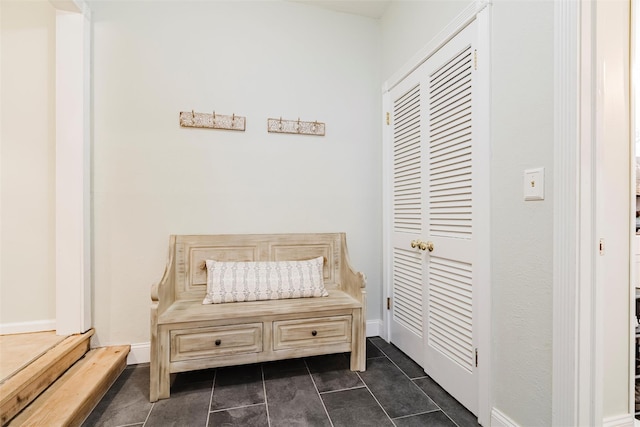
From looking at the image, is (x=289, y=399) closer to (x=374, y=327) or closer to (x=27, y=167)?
(x=374, y=327)

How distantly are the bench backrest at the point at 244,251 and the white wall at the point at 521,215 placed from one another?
1.22 meters

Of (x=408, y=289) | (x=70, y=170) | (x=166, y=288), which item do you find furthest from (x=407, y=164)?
(x=70, y=170)

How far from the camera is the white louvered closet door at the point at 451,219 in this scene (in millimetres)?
1615

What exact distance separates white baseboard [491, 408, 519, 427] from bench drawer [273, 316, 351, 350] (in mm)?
842

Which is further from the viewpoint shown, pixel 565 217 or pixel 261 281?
pixel 261 281

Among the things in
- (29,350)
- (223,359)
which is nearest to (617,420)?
(223,359)

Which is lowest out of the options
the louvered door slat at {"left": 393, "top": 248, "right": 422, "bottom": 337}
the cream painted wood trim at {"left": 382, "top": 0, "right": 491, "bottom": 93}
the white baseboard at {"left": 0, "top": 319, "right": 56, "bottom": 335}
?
the white baseboard at {"left": 0, "top": 319, "right": 56, "bottom": 335}

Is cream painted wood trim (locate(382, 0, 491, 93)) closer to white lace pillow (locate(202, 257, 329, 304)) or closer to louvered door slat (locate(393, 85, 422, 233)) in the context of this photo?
louvered door slat (locate(393, 85, 422, 233))

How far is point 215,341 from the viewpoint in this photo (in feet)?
5.89

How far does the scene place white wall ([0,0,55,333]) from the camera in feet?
6.74

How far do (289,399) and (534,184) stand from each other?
1603mm

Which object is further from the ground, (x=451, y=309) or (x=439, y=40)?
(x=439, y=40)

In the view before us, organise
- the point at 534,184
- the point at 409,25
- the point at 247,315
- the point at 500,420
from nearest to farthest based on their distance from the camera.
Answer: the point at 534,184 → the point at 500,420 → the point at 247,315 → the point at 409,25

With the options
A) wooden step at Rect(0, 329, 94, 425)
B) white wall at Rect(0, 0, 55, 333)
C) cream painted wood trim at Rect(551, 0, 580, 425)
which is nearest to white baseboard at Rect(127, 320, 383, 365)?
wooden step at Rect(0, 329, 94, 425)
